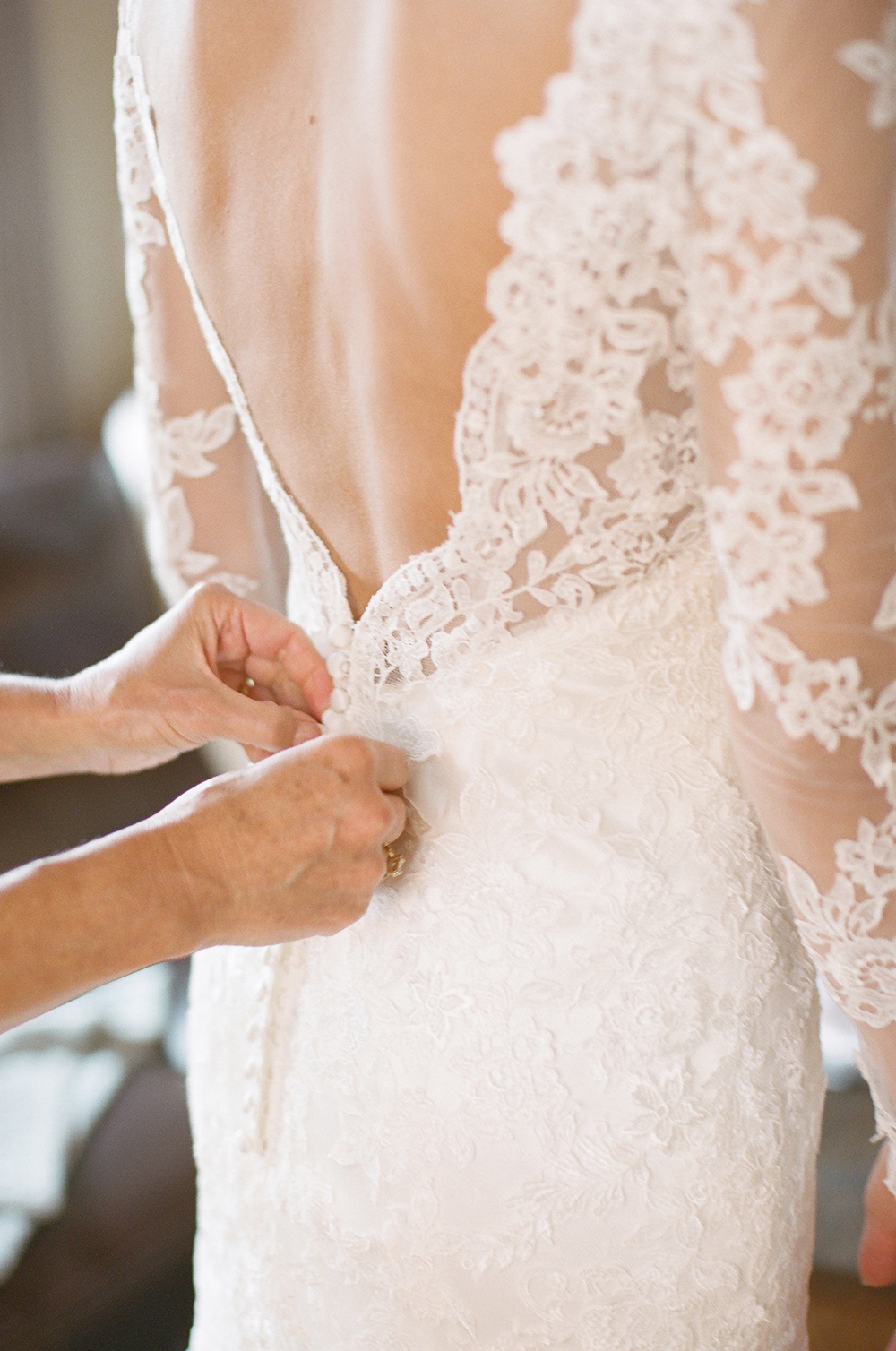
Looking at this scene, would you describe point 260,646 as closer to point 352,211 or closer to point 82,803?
point 352,211

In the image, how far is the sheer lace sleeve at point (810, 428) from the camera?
68cm

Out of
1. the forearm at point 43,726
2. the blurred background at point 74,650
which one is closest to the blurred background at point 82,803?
the blurred background at point 74,650

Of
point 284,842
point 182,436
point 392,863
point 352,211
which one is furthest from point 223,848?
point 182,436

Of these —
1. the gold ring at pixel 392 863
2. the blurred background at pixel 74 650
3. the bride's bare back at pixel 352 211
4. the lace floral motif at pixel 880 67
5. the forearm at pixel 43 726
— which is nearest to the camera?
the lace floral motif at pixel 880 67

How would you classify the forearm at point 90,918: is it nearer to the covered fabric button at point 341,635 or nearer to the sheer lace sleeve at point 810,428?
the covered fabric button at point 341,635

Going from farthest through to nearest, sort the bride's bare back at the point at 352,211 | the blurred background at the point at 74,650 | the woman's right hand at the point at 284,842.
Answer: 1. the blurred background at the point at 74,650
2. the woman's right hand at the point at 284,842
3. the bride's bare back at the point at 352,211

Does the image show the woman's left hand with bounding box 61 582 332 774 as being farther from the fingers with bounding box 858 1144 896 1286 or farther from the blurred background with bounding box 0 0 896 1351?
Answer: the blurred background with bounding box 0 0 896 1351

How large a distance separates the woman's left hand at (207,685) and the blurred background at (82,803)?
1.27 meters

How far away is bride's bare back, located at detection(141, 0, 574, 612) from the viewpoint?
80 centimetres

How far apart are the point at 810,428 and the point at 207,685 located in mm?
636

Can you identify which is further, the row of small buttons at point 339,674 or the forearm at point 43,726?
the forearm at point 43,726

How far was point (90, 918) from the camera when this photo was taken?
90 centimetres

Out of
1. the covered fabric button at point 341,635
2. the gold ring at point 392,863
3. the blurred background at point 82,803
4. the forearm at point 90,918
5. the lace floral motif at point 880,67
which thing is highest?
the lace floral motif at point 880,67

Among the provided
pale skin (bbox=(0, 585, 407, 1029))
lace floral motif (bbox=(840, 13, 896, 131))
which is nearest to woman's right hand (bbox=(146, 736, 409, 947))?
pale skin (bbox=(0, 585, 407, 1029))
